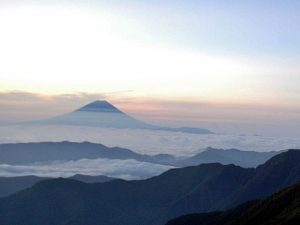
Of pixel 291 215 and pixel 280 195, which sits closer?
pixel 291 215

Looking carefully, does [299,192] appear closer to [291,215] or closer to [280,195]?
[280,195]

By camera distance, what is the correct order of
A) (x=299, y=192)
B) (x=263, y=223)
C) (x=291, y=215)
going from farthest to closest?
1. (x=299, y=192)
2. (x=263, y=223)
3. (x=291, y=215)

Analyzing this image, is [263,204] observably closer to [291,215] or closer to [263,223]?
[263,223]

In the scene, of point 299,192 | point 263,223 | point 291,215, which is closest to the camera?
point 291,215

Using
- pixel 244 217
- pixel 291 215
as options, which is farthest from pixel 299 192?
pixel 291 215

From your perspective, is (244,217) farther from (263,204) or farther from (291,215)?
(291,215)

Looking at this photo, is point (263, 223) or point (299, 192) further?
point (299, 192)

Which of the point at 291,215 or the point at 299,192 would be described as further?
the point at 299,192

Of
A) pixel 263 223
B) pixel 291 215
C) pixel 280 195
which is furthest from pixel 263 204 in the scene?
pixel 291 215

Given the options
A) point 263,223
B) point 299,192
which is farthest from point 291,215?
point 299,192
